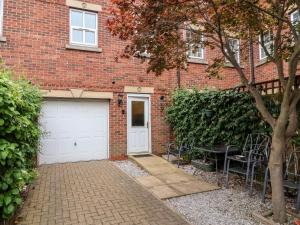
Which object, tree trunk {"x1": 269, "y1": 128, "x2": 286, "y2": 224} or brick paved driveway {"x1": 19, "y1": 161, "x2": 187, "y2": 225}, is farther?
brick paved driveway {"x1": 19, "y1": 161, "x2": 187, "y2": 225}

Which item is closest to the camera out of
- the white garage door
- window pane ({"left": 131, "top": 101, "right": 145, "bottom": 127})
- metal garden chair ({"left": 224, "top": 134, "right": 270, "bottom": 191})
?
→ metal garden chair ({"left": 224, "top": 134, "right": 270, "bottom": 191})

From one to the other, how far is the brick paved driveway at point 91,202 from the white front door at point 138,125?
2.51 m

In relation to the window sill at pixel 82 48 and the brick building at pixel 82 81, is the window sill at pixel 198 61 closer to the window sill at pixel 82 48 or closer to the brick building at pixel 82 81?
the brick building at pixel 82 81

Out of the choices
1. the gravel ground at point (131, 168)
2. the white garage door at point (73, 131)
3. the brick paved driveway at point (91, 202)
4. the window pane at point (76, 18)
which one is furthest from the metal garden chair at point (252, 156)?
the window pane at point (76, 18)

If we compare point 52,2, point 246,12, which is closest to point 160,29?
point 246,12

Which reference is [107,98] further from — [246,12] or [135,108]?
[246,12]

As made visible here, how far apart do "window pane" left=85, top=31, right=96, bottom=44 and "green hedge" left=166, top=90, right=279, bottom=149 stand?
3.54m

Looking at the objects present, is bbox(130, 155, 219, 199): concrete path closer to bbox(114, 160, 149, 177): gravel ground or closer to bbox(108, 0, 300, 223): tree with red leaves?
bbox(114, 160, 149, 177): gravel ground

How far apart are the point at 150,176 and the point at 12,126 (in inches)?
167

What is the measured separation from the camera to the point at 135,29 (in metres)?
4.52

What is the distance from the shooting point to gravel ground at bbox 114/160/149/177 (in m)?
7.01

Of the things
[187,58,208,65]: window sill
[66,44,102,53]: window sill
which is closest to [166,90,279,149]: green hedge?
[187,58,208,65]: window sill

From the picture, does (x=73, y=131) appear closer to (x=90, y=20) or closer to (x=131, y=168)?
(x=131, y=168)

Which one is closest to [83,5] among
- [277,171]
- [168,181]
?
[168,181]
